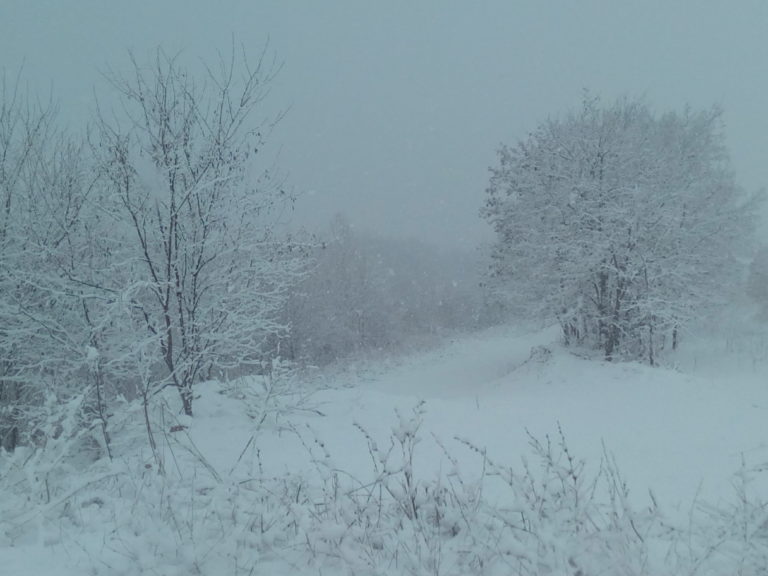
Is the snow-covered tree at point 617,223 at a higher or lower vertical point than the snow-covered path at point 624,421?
higher

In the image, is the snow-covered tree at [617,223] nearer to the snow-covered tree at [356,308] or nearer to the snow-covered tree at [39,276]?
the snow-covered tree at [356,308]

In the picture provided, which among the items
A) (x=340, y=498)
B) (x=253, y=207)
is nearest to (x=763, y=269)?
(x=253, y=207)

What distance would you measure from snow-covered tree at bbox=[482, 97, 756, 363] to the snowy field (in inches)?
202

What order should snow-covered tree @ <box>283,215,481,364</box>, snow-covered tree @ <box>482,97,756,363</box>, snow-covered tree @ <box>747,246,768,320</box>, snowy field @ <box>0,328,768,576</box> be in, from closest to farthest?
snowy field @ <box>0,328,768,576</box> → snow-covered tree @ <box>482,97,756,363</box> → snow-covered tree @ <box>747,246,768,320</box> → snow-covered tree @ <box>283,215,481,364</box>

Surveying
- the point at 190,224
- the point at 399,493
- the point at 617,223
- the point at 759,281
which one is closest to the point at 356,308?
the point at 617,223

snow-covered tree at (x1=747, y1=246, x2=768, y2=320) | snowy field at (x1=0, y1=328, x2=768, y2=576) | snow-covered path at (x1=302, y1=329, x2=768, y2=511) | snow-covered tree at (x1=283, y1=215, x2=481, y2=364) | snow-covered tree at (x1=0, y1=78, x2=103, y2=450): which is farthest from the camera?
snow-covered tree at (x1=283, y1=215, x2=481, y2=364)

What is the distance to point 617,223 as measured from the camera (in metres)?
14.0

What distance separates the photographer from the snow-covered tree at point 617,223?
45.9 feet

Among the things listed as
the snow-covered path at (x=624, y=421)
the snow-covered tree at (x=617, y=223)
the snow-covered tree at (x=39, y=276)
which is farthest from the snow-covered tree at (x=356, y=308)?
the snow-covered tree at (x=39, y=276)

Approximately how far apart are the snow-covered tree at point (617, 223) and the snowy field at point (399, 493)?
5.12 m

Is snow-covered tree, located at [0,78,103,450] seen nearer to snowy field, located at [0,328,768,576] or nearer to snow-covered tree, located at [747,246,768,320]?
snowy field, located at [0,328,768,576]

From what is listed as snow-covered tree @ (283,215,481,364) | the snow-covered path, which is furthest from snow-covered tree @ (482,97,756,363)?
snow-covered tree @ (283,215,481,364)

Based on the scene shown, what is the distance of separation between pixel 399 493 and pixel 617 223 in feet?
42.2

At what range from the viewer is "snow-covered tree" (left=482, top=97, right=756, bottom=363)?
13977 mm
